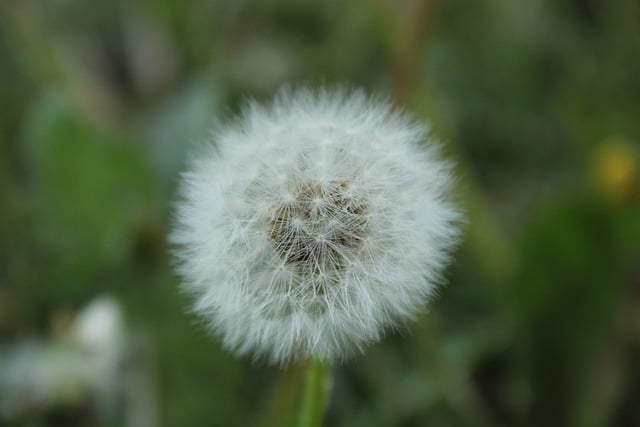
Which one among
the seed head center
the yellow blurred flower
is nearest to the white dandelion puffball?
the seed head center

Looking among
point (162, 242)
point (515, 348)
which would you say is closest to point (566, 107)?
point (515, 348)

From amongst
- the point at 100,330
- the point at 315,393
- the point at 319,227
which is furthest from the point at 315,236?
the point at 100,330

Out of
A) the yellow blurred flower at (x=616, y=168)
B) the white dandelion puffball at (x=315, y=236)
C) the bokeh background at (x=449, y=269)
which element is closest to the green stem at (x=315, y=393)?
the white dandelion puffball at (x=315, y=236)

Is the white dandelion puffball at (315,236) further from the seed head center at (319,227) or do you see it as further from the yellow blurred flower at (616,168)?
the yellow blurred flower at (616,168)

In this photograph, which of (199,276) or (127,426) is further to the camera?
(127,426)

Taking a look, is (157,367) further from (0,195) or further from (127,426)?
(0,195)
